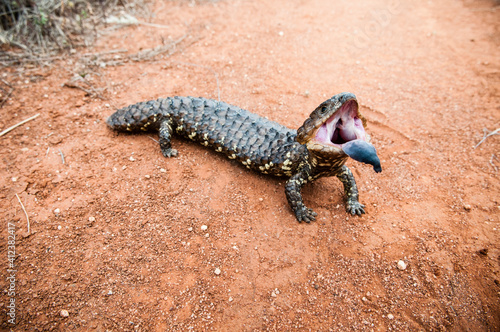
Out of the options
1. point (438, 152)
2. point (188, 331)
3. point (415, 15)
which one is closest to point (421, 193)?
point (438, 152)

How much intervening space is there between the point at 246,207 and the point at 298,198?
1.99 ft

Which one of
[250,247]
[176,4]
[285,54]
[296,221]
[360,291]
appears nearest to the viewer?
[360,291]

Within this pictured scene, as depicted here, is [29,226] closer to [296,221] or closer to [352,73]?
[296,221]

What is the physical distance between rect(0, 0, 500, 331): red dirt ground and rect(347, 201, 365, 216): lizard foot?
0.25ft

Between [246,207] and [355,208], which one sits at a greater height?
[355,208]

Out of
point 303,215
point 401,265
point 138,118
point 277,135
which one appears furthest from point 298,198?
point 138,118

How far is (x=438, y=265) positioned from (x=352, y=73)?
11.7 feet

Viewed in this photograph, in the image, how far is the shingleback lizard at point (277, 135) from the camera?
2.40 metres

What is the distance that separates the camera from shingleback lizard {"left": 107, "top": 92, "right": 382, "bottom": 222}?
7.89 ft

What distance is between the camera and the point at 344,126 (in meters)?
2.54

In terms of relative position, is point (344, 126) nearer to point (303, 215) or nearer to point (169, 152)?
point (303, 215)

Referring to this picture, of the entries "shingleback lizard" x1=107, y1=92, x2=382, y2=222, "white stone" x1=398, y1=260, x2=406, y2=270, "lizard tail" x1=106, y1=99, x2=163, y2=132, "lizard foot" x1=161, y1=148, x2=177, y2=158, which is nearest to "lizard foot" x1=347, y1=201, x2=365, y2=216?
"shingleback lizard" x1=107, y1=92, x2=382, y2=222

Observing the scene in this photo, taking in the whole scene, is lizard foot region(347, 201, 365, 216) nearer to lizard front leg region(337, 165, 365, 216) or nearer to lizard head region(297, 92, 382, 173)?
lizard front leg region(337, 165, 365, 216)

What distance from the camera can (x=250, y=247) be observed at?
2.76m
